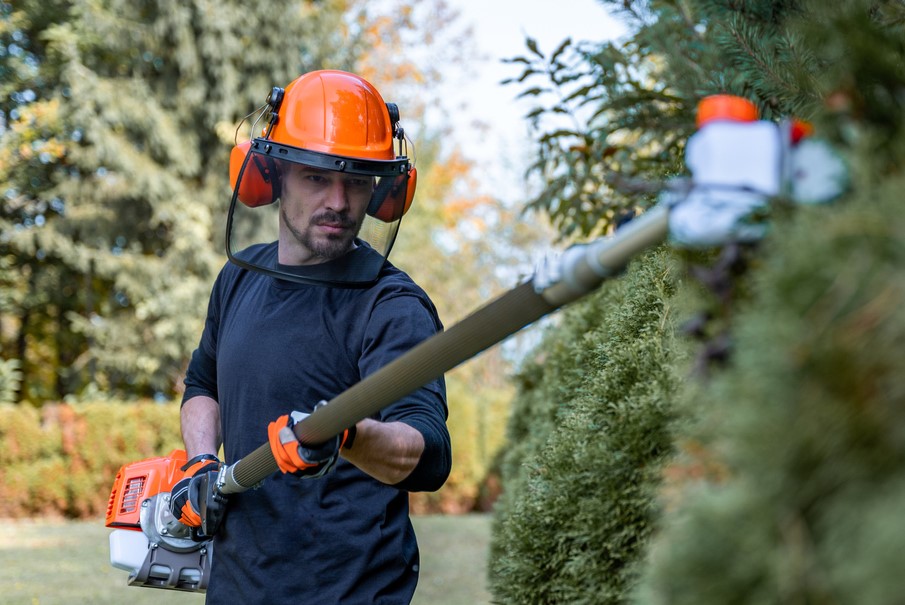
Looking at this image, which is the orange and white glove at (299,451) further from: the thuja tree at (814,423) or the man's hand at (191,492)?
the thuja tree at (814,423)

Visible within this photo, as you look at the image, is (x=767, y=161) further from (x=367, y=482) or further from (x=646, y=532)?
(x=367, y=482)

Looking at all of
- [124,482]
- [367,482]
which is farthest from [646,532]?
[124,482]

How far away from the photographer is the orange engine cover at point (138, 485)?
290cm

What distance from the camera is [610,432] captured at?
1.69 m

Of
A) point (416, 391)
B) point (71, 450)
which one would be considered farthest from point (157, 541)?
point (71, 450)

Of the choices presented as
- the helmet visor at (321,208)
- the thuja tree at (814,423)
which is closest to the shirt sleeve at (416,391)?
the helmet visor at (321,208)

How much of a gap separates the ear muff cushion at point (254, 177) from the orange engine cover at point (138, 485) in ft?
2.98

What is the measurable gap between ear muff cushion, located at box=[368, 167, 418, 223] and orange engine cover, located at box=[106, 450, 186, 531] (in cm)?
106

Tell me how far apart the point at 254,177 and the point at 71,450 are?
40.4ft

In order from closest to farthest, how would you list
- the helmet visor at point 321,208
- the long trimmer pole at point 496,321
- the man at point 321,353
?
1. the long trimmer pole at point 496,321
2. the man at point 321,353
3. the helmet visor at point 321,208

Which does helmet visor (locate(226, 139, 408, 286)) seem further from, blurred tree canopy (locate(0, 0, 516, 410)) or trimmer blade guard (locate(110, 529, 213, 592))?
blurred tree canopy (locate(0, 0, 516, 410))

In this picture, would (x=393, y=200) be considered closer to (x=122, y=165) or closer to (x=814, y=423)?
(x=814, y=423)

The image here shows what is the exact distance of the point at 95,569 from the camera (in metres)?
8.95

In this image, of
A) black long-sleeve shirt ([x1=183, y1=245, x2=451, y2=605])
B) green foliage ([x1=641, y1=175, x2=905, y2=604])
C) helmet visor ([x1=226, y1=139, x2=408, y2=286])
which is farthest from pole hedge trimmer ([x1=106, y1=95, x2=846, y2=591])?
helmet visor ([x1=226, y1=139, x2=408, y2=286])
